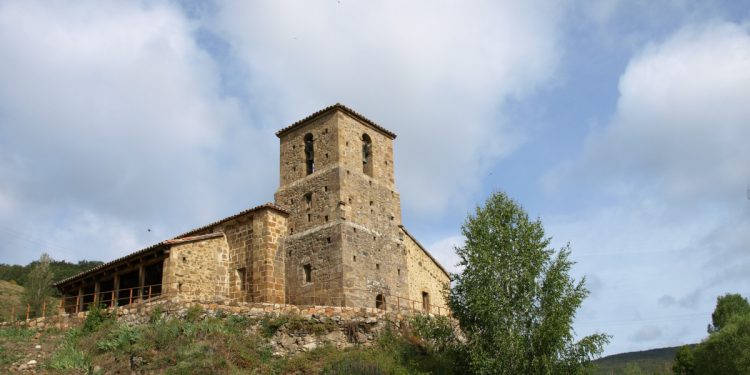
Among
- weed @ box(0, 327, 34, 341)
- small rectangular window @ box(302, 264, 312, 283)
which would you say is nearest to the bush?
weed @ box(0, 327, 34, 341)

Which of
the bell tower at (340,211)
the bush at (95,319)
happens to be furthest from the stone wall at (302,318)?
the bell tower at (340,211)

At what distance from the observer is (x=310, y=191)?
96.2 ft

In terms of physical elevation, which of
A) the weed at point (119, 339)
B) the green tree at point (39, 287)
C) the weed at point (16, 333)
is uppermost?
the green tree at point (39, 287)

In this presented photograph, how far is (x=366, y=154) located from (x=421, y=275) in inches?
278

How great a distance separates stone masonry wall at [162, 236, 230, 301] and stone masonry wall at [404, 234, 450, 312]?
29.6 feet

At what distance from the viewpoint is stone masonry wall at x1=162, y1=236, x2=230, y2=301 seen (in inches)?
1047

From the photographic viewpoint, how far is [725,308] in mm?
52031

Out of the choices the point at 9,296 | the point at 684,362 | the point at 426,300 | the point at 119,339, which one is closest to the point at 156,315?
the point at 119,339

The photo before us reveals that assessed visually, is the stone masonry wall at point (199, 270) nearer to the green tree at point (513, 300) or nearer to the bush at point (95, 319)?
the bush at point (95, 319)

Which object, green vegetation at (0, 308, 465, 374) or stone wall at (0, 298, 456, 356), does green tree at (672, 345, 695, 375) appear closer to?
green vegetation at (0, 308, 465, 374)

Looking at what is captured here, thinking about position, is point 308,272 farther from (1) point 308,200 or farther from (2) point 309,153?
(2) point 309,153

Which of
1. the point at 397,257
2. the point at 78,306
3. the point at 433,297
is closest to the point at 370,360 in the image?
the point at 397,257

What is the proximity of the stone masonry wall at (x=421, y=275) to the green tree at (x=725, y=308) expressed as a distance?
29.9 meters

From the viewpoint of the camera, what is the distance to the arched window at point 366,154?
30.9m
